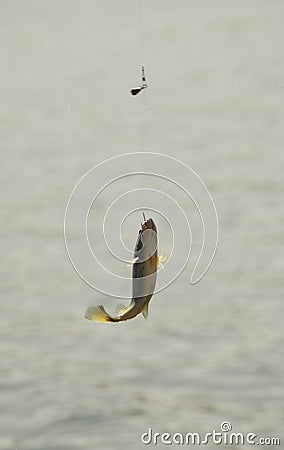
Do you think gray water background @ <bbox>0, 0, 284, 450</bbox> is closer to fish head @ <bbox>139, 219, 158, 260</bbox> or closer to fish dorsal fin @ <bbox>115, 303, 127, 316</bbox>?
fish dorsal fin @ <bbox>115, 303, 127, 316</bbox>

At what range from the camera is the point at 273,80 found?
19781 mm

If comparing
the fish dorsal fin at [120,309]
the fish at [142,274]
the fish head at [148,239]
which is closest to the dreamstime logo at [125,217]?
the fish dorsal fin at [120,309]

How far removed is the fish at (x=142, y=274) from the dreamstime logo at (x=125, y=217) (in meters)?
4.17

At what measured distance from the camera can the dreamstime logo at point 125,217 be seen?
11664 millimetres

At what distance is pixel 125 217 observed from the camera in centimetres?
1304

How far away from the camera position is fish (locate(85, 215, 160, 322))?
618 centimetres

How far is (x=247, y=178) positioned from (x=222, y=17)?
34.8ft

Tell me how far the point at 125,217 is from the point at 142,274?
672cm

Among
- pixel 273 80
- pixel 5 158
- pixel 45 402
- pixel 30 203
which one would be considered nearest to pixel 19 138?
pixel 5 158

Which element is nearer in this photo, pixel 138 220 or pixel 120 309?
pixel 120 309

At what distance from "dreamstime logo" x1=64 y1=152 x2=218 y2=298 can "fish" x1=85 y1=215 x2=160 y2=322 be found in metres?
4.17

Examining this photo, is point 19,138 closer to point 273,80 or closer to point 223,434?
point 273,80
